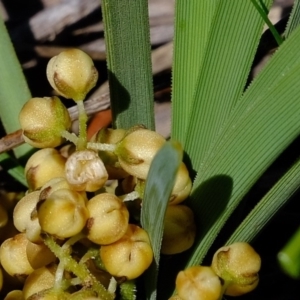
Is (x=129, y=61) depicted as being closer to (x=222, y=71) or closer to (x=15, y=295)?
(x=222, y=71)

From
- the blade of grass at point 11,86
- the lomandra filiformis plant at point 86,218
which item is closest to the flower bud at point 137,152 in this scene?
the lomandra filiformis plant at point 86,218

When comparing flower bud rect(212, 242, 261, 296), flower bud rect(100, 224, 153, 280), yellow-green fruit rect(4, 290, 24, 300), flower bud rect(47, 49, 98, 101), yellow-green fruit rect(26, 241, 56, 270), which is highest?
flower bud rect(47, 49, 98, 101)

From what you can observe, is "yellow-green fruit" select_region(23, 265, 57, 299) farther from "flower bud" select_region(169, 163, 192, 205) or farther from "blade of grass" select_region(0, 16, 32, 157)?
"blade of grass" select_region(0, 16, 32, 157)

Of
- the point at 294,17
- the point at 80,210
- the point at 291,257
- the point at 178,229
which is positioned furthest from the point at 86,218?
the point at 294,17

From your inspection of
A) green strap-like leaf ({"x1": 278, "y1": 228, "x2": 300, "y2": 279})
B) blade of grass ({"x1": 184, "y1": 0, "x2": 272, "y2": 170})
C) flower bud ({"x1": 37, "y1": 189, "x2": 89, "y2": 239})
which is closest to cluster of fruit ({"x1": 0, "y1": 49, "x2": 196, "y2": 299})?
flower bud ({"x1": 37, "y1": 189, "x2": 89, "y2": 239})

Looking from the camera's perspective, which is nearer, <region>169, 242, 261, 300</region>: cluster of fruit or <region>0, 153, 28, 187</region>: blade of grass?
<region>169, 242, 261, 300</region>: cluster of fruit

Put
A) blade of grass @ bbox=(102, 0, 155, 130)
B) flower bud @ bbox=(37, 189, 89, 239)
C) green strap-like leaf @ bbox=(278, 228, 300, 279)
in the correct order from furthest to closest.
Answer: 1. blade of grass @ bbox=(102, 0, 155, 130)
2. flower bud @ bbox=(37, 189, 89, 239)
3. green strap-like leaf @ bbox=(278, 228, 300, 279)
